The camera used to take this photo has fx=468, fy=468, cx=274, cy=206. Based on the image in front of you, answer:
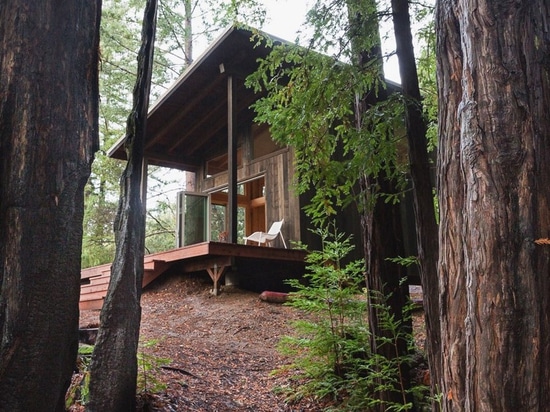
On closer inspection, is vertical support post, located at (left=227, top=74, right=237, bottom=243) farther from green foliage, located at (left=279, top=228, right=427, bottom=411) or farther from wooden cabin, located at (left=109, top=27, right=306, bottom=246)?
green foliage, located at (left=279, top=228, right=427, bottom=411)

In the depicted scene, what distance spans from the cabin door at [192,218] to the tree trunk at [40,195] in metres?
9.46

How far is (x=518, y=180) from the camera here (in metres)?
1.61

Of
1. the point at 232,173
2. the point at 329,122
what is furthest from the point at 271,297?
the point at 329,122

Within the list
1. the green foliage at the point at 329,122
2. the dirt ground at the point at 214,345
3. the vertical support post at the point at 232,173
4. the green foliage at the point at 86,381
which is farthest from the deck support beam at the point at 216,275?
the green foliage at the point at 86,381

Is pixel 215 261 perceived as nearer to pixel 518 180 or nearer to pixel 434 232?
pixel 434 232

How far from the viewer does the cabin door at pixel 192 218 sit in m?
11.7

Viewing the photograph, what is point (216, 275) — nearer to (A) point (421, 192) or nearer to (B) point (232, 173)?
(B) point (232, 173)

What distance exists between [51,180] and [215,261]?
677cm

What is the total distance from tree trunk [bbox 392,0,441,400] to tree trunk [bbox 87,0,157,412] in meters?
1.83

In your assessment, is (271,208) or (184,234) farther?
(184,234)

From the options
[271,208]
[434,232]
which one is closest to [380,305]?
[434,232]

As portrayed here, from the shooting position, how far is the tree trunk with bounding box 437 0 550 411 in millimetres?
1511

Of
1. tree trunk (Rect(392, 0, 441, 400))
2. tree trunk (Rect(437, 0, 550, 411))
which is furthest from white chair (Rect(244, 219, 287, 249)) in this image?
tree trunk (Rect(437, 0, 550, 411))

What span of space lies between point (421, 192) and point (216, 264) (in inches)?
239
